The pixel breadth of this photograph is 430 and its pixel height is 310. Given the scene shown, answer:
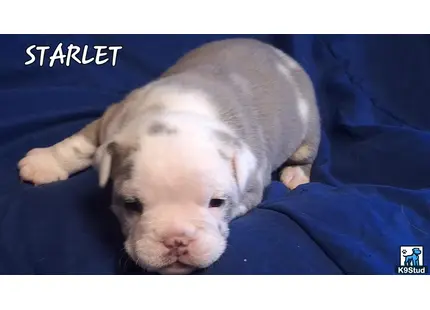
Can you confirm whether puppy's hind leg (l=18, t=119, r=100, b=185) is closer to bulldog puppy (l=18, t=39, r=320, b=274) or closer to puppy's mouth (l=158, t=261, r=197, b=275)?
bulldog puppy (l=18, t=39, r=320, b=274)

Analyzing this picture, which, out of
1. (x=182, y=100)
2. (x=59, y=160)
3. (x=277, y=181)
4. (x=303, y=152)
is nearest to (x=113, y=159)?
(x=182, y=100)

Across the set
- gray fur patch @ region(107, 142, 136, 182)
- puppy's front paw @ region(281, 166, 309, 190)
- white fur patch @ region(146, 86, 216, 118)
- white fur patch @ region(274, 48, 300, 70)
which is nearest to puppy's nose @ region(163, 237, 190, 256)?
gray fur patch @ region(107, 142, 136, 182)

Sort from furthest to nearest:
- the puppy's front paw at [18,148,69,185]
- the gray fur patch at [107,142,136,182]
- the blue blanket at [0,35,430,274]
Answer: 1. the puppy's front paw at [18,148,69,185]
2. the blue blanket at [0,35,430,274]
3. the gray fur patch at [107,142,136,182]

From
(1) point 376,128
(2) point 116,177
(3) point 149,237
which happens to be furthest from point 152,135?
(1) point 376,128

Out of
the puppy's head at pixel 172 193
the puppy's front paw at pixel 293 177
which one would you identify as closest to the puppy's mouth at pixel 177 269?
the puppy's head at pixel 172 193

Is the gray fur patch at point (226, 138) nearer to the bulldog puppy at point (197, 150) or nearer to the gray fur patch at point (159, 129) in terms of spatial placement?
the bulldog puppy at point (197, 150)
